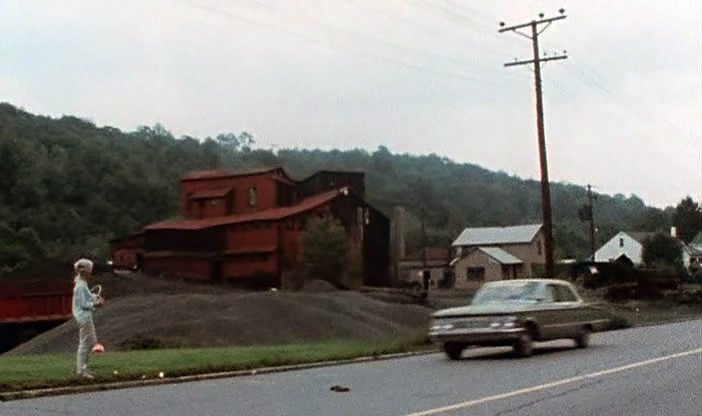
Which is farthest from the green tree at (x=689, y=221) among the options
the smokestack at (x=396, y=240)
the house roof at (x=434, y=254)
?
the smokestack at (x=396, y=240)

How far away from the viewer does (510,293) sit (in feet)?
79.7

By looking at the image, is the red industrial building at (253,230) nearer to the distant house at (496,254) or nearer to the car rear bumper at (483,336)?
the distant house at (496,254)

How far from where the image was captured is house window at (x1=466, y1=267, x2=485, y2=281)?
112 metres

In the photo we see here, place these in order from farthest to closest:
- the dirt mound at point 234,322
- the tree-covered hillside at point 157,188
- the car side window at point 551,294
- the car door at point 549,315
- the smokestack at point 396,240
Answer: the tree-covered hillside at point 157,188
the smokestack at point 396,240
the dirt mound at point 234,322
the car side window at point 551,294
the car door at point 549,315

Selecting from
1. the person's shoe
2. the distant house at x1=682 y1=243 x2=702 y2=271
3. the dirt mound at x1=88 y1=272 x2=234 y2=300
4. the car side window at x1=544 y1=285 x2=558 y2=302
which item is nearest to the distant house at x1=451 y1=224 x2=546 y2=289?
the distant house at x1=682 y1=243 x2=702 y2=271

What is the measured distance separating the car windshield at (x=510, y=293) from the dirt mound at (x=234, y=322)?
11074 mm

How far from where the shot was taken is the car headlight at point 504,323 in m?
22.4

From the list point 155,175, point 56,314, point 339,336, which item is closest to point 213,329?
point 339,336

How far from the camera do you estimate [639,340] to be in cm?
2884

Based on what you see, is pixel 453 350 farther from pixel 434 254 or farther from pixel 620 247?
pixel 620 247

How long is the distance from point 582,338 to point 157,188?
91682 mm

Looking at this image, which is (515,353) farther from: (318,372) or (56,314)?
(56,314)

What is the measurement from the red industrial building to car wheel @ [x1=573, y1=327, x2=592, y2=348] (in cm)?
5494

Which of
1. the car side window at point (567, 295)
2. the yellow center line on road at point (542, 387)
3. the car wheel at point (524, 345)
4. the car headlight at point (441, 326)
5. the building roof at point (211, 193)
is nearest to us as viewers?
the yellow center line on road at point (542, 387)
